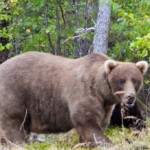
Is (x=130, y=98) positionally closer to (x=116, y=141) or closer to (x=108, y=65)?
(x=108, y=65)

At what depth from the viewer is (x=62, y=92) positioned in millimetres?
8422

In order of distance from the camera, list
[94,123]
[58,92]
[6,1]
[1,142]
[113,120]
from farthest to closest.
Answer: [6,1] → [113,120] → [1,142] → [58,92] → [94,123]

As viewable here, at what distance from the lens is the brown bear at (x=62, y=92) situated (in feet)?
26.2

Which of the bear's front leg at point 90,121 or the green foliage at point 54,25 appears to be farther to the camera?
the green foliage at point 54,25

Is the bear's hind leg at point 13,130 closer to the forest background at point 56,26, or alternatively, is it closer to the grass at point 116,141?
the grass at point 116,141

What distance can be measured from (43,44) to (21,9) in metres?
1.24

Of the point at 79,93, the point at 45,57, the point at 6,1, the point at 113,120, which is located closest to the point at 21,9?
the point at 6,1

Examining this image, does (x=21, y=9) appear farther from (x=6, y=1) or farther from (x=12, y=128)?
(x=12, y=128)

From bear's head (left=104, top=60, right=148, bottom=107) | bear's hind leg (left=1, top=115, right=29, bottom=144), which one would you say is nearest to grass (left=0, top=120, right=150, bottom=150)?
bear's hind leg (left=1, top=115, right=29, bottom=144)

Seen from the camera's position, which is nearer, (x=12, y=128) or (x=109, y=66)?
(x=109, y=66)

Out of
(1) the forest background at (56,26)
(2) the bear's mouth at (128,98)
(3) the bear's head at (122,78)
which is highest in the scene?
(3) the bear's head at (122,78)

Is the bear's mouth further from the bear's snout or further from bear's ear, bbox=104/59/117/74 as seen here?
bear's ear, bbox=104/59/117/74

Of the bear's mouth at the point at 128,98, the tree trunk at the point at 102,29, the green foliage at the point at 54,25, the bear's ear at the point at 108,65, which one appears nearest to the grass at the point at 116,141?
the bear's mouth at the point at 128,98

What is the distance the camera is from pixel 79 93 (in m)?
8.09
